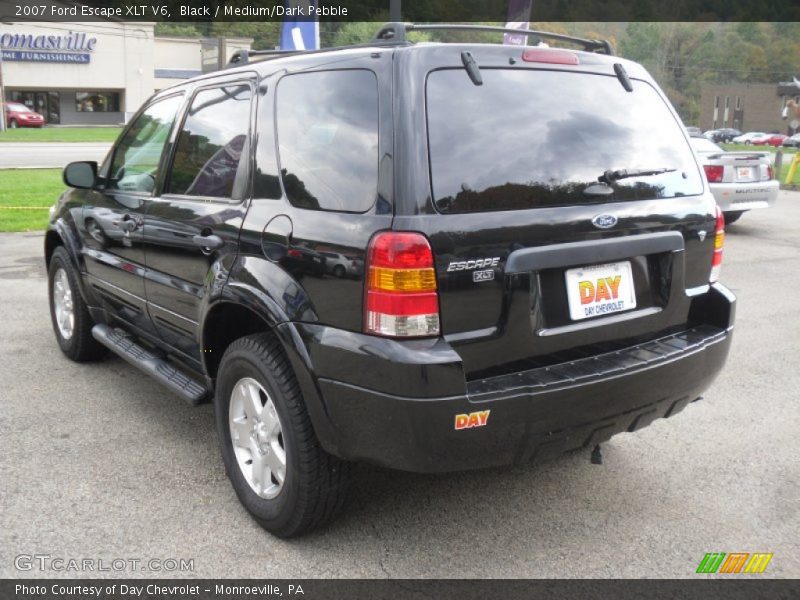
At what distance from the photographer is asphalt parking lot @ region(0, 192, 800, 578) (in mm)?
2979

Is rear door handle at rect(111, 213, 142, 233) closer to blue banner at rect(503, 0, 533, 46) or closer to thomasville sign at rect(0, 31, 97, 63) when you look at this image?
blue banner at rect(503, 0, 533, 46)

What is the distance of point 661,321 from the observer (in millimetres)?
3213

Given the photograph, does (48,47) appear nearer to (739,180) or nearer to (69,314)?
(739,180)

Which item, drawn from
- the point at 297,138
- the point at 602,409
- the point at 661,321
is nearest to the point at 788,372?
the point at 661,321

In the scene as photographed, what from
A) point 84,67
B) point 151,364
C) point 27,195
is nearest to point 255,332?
point 151,364

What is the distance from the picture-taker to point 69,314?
5367 mm

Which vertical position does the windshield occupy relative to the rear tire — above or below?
above

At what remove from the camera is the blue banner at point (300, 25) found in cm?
993

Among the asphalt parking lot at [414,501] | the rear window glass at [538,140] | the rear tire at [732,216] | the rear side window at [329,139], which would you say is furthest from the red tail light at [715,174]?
the rear side window at [329,139]

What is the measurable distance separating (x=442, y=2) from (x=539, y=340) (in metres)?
25.1

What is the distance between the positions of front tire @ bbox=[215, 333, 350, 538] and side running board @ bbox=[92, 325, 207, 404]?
0.36m

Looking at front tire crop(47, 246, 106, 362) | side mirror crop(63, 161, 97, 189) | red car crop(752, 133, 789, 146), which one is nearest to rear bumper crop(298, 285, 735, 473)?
side mirror crop(63, 161, 97, 189)

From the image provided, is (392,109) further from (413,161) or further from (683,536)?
(683,536)

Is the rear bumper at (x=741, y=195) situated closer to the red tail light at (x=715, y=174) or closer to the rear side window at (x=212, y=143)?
the red tail light at (x=715, y=174)
